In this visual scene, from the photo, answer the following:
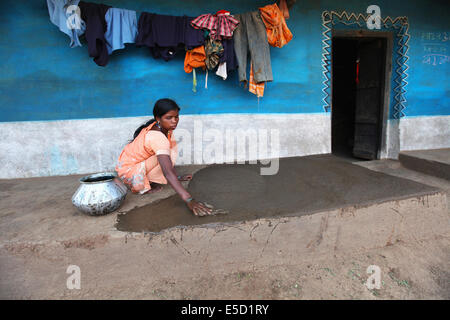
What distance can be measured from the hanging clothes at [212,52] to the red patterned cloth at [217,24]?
0.06 meters

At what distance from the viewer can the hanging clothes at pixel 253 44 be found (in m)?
3.10

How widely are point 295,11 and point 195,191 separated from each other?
9.42ft

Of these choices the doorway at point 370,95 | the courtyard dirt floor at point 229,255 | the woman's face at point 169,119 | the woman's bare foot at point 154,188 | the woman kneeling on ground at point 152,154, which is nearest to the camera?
the courtyard dirt floor at point 229,255

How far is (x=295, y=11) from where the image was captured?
11.5 feet

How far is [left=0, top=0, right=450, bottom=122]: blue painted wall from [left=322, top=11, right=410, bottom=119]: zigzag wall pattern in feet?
0.28

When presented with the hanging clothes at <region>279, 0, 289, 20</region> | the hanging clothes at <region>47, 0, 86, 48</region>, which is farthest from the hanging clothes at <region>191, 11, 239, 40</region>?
the hanging clothes at <region>47, 0, 86, 48</region>

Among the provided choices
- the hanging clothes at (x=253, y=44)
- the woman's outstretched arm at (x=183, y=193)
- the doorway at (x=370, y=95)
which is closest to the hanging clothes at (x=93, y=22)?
the hanging clothes at (x=253, y=44)

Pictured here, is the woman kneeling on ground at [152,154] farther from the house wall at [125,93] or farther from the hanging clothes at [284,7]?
the hanging clothes at [284,7]

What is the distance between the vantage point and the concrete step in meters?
3.05

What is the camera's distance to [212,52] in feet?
9.84

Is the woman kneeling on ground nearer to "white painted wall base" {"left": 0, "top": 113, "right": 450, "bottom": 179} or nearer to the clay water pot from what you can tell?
the clay water pot
